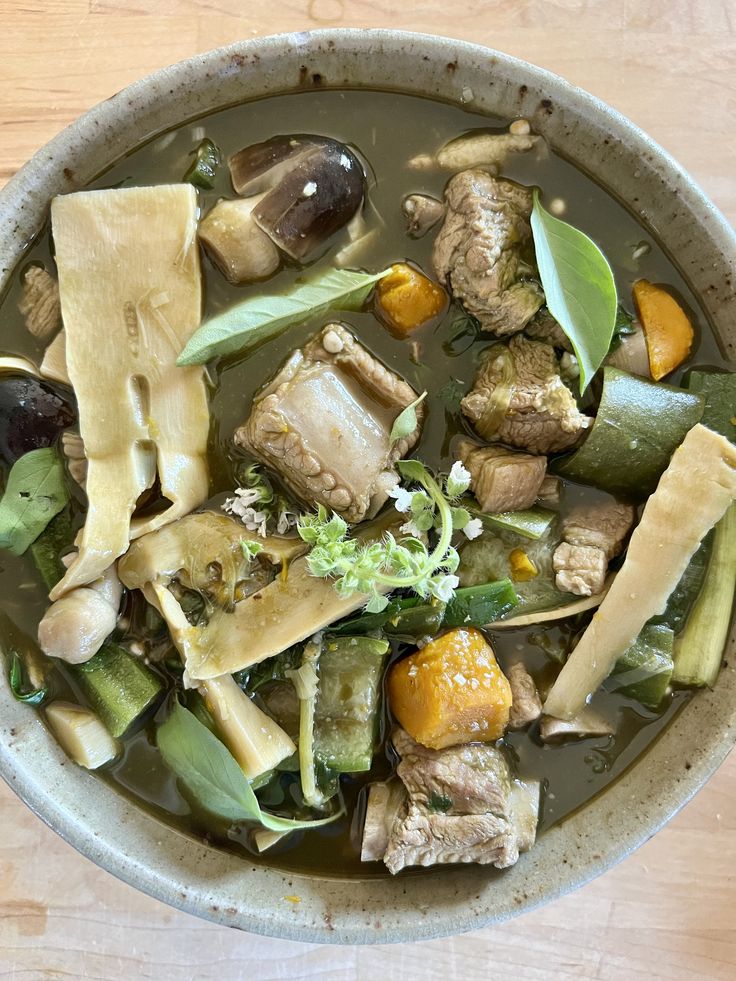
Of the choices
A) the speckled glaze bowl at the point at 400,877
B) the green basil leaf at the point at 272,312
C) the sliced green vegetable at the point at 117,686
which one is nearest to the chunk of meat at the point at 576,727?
the speckled glaze bowl at the point at 400,877

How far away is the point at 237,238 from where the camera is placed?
6.07 ft

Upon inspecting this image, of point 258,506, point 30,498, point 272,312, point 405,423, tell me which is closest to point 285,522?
point 258,506

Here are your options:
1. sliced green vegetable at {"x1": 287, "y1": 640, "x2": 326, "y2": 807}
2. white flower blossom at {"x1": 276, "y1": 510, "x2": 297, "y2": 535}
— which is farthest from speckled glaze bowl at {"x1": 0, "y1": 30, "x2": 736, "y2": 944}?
white flower blossom at {"x1": 276, "y1": 510, "x2": 297, "y2": 535}

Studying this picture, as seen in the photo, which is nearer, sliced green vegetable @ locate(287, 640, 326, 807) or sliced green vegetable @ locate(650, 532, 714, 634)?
sliced green vegetable @ locate(287, 640, 326, 807)

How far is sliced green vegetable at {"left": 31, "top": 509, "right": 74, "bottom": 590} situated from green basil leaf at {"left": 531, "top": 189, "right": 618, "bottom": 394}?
1.25 m

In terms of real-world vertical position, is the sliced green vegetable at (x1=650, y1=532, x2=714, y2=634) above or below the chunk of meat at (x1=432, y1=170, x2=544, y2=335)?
below

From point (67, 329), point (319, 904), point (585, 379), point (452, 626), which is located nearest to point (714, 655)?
point (452, 626)

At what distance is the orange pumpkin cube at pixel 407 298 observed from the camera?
1.91 metres

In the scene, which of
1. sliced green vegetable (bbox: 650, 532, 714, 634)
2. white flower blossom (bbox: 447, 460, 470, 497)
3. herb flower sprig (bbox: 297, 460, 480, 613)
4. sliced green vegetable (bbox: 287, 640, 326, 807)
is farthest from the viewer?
sliced green vegetable (bbox: 650, 532, 714, 634)

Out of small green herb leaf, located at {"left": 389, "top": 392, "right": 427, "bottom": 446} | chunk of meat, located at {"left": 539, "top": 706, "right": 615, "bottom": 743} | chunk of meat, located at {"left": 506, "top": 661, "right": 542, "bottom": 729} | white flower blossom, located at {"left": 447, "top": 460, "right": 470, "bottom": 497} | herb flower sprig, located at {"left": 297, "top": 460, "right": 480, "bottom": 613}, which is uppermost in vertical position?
small green herb leaf, located at {"left": 389, "top": 392, "right": 427, "bottom": 446}

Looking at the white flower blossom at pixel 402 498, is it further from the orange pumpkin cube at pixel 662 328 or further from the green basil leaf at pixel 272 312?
the orange pumpkin cube at pixel 662 328

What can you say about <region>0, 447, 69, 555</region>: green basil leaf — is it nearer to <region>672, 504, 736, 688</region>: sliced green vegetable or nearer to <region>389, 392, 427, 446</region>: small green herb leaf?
<region>389, 392, 427, 446</region>: small green herb leaf

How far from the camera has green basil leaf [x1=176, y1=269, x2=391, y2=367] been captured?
177cm

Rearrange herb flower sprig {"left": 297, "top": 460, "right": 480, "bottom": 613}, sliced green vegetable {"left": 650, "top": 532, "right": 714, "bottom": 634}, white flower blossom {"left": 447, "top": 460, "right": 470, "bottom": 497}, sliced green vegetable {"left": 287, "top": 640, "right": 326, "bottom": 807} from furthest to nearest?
sliced green vegetable {"left": 650, "top": 532, "right": 714, "bottom": 634}
sliced green vegetable {"left": 287, "top": 640, "right": 326, "bottom": 807}
white flower blossom {"left": 447, "top": 460, "right": 470, "bottom": 497}
herb flower sprig {"left": 297, "top": 460, "right": 480, "bottom": 613}
